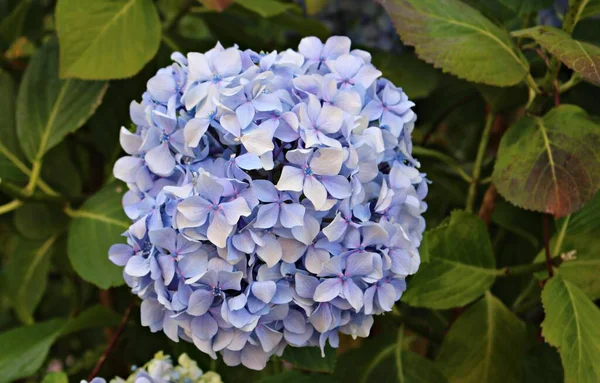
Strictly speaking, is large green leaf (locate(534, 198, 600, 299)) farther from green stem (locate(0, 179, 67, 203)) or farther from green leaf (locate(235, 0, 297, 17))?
green stem (locate(0, 179, 67, 203))

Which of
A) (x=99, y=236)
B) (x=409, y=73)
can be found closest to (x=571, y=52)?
(x=409, y=73)

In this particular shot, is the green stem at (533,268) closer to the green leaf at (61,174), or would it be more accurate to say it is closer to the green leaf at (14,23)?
the green leaf at (61,174)

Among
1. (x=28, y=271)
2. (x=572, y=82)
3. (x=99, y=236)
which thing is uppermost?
(x=572, y=82)

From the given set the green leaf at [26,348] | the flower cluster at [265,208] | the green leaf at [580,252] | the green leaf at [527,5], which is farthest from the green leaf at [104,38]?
the green leaf at [580,252]

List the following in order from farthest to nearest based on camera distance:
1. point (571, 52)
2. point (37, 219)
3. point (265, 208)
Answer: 1. point (37, 219)
2. point (571, 52)
3. point (265, 208)

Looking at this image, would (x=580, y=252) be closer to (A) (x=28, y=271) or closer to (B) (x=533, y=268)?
(B) (x=533, y=268)

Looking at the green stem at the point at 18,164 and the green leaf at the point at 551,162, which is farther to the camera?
the green stem at the point at 18,164
